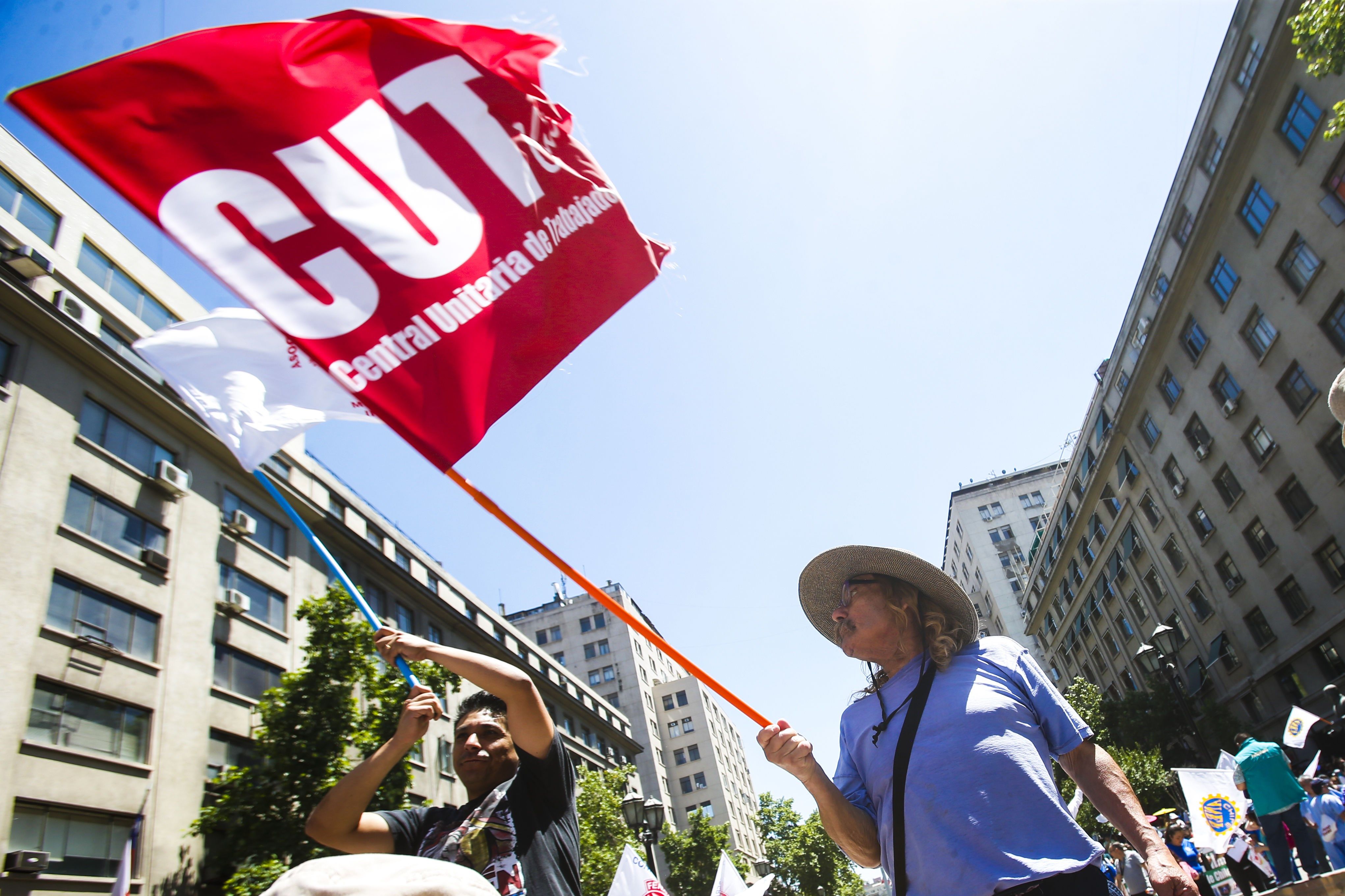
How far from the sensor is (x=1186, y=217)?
2856 centimetres

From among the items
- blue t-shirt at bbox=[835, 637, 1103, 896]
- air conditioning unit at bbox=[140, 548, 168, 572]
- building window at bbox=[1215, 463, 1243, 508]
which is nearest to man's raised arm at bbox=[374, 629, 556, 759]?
blue t-shirt at bbox=[835, 637, 1103, 896]

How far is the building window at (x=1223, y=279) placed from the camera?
88.9ft

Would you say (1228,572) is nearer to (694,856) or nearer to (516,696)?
(694,856)

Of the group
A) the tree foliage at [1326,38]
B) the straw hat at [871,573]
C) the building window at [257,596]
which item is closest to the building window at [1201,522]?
the tree foliage at [1326,38]

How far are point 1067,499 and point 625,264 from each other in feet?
164

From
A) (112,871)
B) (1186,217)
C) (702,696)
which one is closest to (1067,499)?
(1186,217)

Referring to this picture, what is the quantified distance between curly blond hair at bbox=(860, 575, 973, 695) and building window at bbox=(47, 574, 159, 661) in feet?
59.8

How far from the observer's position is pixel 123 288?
21.0 m

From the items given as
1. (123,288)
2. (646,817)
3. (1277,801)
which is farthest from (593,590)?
(123,288)

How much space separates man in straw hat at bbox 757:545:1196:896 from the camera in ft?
6.98

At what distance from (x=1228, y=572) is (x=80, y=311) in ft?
126

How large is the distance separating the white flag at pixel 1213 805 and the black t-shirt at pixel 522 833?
34.8 feet

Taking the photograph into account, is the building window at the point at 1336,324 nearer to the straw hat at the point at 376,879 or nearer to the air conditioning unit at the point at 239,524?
the straw hat at the point at 376,879

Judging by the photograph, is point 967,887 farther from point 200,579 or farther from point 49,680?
point 200,579
